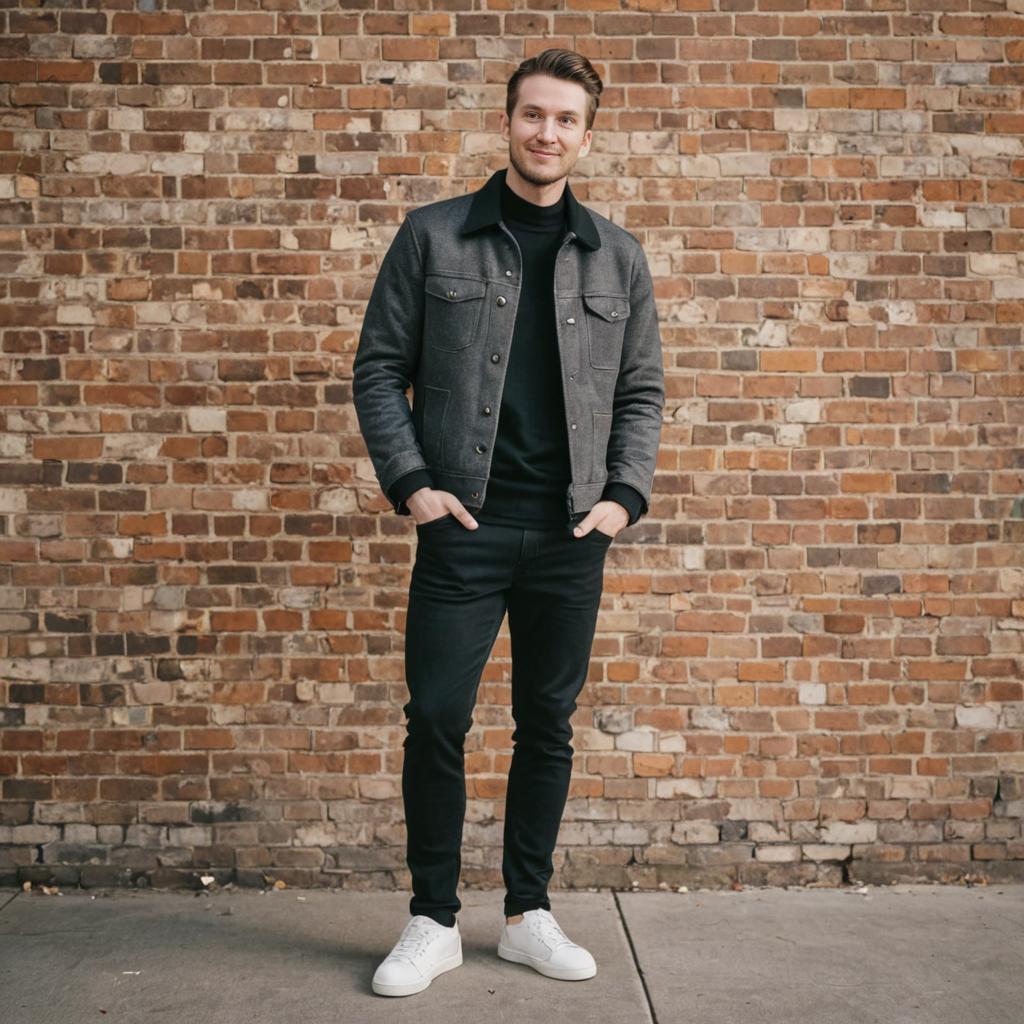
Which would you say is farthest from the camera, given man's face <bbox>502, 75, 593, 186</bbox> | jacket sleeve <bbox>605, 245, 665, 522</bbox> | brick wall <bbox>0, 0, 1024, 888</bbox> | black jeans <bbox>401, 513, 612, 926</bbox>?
brick wall <bbox>0, 0, 1024, 888</bbox>

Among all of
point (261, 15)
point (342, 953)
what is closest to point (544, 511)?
point (342, 953)

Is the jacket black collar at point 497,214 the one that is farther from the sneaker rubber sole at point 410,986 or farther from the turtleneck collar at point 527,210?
the sneaker rubber sole at point 410,986

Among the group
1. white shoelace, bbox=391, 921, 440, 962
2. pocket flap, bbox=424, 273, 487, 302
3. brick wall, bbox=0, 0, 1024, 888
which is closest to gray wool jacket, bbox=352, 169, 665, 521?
pocket flap, bbox=424, 273, 487, 302

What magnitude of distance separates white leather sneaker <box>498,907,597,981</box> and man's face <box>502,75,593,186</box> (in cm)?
197

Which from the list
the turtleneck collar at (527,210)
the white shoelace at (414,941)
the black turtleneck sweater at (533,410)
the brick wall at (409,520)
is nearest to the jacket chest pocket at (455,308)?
the black turtleneck sweater at (533,410)

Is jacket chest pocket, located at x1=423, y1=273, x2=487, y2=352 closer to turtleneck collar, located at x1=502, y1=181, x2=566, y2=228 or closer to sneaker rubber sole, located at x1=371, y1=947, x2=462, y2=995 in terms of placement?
turtleneck collar, located at x1=502, y1=181, x2=566, y2=228

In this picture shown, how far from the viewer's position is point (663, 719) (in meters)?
3.62

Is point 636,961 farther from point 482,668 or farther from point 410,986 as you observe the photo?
point 482,668

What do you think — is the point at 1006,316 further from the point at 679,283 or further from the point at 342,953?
the point at 342,953

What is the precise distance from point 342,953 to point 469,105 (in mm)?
2645

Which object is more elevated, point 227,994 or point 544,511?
point 544,511

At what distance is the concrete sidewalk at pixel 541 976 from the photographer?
271 centimetres

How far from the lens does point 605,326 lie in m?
2.86

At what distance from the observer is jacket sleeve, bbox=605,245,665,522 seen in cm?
290
